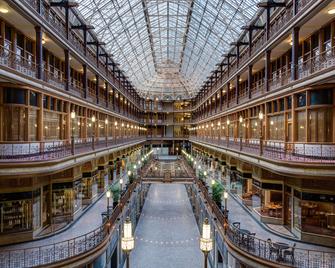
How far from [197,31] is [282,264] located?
42888mm

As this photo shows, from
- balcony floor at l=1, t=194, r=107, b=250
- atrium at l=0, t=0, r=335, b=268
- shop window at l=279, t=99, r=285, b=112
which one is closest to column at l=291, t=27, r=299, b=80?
atrium at l=0, t=0, r=335, b=268

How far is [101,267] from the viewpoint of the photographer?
1789 cm

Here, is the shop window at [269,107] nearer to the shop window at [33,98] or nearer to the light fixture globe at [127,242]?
the light fixture globe at [127,242]

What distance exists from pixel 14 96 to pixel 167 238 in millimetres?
20935

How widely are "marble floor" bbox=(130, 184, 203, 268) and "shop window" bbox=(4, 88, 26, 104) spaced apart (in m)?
15.9

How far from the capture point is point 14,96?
16703 millimetres

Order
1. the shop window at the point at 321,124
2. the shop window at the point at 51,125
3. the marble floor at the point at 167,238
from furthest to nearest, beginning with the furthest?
the marble floor at the point at 167,238 < the shop window at the point at 51,125 < the shop window at the point at 321,124

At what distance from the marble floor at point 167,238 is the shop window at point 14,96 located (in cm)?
1588

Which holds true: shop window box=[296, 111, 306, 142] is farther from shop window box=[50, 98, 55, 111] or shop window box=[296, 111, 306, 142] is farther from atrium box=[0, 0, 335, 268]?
shop window box=[50, 98, 55, 111]

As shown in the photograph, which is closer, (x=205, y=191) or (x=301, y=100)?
(x=301, y=100)

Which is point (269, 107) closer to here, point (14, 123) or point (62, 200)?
point (62, 200)

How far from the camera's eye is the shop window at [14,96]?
1655cm

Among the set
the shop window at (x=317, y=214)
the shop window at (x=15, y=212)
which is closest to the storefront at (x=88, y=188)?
the shop window at (x=15, y=212)

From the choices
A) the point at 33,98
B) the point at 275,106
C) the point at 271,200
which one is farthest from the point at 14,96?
the point at 271,200
